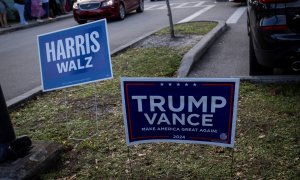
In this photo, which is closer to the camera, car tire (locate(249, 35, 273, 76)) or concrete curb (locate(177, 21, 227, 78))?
car tire (locate(249, 35, 273, 76))

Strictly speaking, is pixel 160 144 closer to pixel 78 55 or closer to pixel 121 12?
pixel 78 55

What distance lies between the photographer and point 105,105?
4879 millimetres

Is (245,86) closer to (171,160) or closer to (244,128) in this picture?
(244,128)

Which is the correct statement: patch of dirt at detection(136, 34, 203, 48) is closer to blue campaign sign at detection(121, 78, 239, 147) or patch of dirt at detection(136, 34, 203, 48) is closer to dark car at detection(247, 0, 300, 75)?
dark car at detection(247, 0, 300, 75)

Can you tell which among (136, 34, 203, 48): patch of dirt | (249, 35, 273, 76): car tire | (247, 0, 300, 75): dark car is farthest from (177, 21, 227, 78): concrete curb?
(247, 0, 300, 75): dark car

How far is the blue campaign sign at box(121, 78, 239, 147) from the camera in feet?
8.89

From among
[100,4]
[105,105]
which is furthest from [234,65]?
[100,4]

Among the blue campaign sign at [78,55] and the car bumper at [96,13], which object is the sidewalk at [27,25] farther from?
the blue campaign sign at [78,55]

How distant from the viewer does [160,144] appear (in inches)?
147

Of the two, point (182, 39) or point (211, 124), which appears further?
point (182, 39)

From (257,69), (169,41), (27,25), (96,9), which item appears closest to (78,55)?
(257,69)

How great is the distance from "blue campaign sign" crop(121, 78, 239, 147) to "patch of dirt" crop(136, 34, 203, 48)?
501 cm

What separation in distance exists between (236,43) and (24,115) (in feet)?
16.7

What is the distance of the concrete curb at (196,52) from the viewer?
19.8 feet
